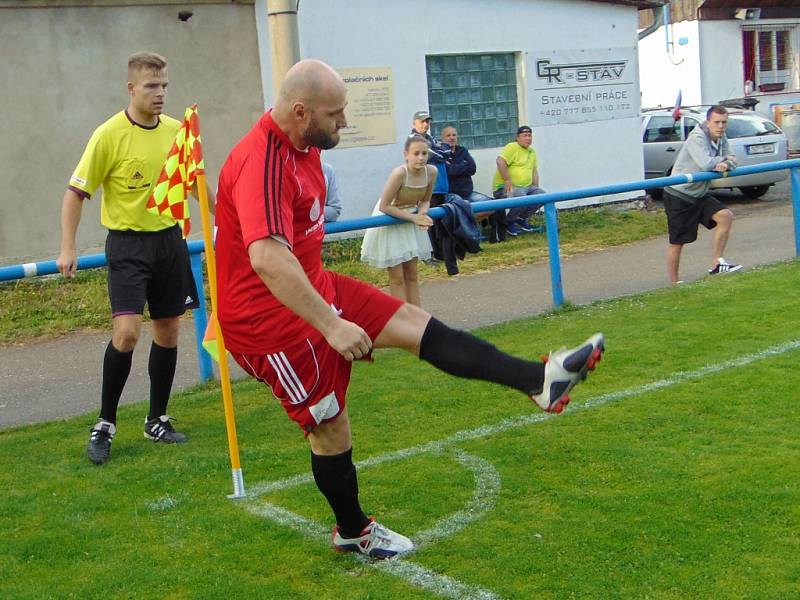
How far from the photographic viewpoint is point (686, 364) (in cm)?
715

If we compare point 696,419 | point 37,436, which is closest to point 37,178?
point 37,436

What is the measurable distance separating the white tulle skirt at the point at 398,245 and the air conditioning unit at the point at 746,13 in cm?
2059

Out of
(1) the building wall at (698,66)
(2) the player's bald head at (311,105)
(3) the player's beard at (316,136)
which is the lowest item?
(3) the player's beard at (316,136)

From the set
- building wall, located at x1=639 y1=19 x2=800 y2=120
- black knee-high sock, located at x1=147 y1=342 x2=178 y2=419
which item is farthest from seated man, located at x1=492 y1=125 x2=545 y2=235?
building wall, located at x1=639 y1=19 x2=800 y2=120

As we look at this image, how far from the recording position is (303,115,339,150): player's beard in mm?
3855

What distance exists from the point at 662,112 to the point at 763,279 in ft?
37.1

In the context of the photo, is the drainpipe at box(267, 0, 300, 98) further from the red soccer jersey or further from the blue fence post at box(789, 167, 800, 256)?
the blue fence post at box(789, 167, 800, 256)

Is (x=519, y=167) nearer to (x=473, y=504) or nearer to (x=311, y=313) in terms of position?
(x=473, y=504)

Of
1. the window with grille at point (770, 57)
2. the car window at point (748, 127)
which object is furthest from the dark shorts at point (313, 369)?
the window with grille at point (770, 57)

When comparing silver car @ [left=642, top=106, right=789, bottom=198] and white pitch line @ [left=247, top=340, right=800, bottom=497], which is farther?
silver car @ [left=642, top=106, right=789, bottom=198]

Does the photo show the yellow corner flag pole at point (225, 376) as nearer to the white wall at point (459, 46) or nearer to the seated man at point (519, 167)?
the white wall at point (459, 46)

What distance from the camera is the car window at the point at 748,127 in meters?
19.4

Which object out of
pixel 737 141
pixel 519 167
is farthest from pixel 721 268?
pixel 737 141

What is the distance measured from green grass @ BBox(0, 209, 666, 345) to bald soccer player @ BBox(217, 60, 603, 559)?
23.6 feet
